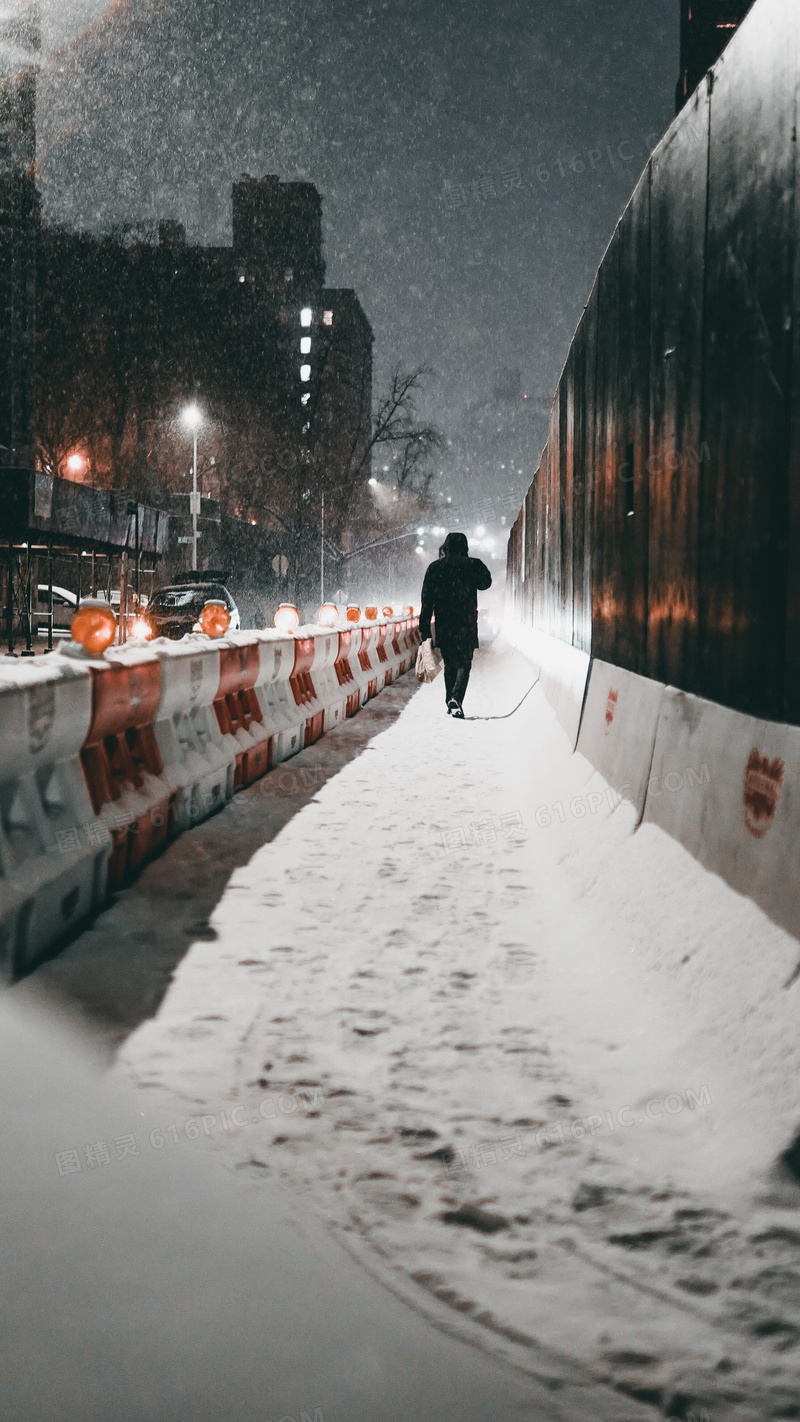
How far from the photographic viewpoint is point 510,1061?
3697 mm

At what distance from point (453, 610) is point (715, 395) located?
9.97 meters

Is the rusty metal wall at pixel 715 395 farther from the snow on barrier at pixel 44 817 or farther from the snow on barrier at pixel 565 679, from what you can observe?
the snow on barrier at pixel 44 817

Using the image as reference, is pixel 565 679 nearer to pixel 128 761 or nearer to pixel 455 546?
pixel 128 761

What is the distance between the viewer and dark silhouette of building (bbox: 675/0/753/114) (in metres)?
29.0

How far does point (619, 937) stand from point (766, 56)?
330cm

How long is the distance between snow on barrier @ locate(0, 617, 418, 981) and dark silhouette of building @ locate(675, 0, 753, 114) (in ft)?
83.2

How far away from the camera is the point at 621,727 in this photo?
21.6 feet

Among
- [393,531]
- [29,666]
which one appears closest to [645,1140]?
[29,666]

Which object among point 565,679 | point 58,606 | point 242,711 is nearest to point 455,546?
point 565,679

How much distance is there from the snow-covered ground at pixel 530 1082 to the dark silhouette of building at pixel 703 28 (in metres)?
28.6

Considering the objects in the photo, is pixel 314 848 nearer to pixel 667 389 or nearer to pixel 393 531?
pixel 667 389

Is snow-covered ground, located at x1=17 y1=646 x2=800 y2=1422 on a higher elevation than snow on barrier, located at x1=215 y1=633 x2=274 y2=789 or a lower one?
lower

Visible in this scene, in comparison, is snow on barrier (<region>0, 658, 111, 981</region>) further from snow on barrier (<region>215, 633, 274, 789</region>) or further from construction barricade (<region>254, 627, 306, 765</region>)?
construction barricade (<region>254, 627, 306, 765</region>)

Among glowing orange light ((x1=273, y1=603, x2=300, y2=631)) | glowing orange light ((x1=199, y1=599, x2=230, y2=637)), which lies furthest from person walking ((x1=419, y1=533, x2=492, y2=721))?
glowing orange light ((x1=199, y1=599, x2=230, y2=637))
